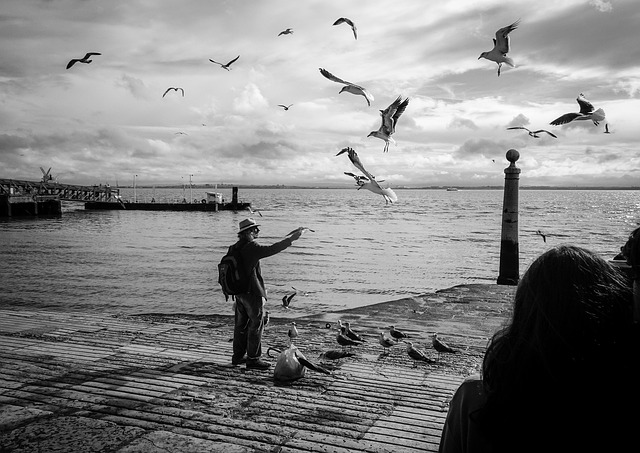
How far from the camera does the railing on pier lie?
73.9 m

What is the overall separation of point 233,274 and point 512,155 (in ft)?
32.7

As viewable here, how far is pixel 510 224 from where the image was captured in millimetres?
14641

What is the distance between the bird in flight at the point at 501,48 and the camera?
841cm

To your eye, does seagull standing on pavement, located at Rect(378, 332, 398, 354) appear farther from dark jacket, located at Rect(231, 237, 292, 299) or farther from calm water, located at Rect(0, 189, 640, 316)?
calm water, located at Rect(0, 189, 640, 316)

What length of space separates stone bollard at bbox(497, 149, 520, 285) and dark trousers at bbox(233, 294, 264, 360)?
357 inches

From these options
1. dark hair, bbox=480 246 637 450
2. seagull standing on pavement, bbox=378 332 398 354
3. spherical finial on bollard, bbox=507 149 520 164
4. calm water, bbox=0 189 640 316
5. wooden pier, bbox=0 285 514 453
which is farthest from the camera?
calm water, bbox=0 189 640 316

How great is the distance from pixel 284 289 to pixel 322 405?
15.4 m

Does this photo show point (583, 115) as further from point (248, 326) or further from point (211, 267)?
point (211, 267)

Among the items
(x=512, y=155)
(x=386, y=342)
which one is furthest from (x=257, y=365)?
(x=512, y=155)

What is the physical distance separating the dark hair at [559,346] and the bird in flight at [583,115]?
22.3 feet

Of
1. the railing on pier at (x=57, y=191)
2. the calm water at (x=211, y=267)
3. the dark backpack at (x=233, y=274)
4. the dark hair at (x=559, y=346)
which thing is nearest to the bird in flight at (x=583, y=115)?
the dark backpack at (x=233, y=274)

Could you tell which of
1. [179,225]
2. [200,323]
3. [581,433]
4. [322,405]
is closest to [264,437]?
[322,405]

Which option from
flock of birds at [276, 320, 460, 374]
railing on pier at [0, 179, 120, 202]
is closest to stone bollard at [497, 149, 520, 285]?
flock of birds at [276, 320, 460, 374]

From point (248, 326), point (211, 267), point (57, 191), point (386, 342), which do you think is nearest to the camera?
point (248, 326)
